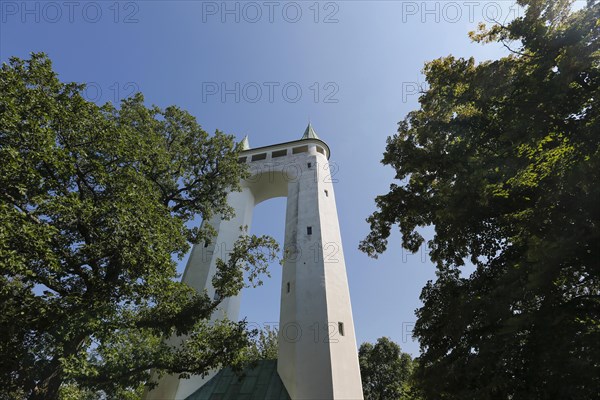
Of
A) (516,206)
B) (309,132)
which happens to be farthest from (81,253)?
(309,132)

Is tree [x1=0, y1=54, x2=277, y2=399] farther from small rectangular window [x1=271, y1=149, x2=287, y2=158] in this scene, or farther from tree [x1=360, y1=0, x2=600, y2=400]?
small rectangular window [x1=271, y1=149, x2=287, y2=158]

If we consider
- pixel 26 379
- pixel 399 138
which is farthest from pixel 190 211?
pixel 399 138

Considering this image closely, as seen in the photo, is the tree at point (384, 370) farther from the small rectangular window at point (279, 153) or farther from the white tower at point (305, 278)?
the small rectangular window at point (279, 153)

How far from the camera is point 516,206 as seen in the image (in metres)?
10.2

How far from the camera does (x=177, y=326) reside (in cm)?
1167

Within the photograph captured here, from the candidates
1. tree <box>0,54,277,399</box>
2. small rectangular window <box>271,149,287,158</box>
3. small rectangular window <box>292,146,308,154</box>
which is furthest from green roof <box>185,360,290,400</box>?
small rectangular window <box>292,146,308,154</box>

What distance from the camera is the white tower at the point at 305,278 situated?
15641 mm

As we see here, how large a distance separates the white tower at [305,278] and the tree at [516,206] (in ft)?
20.3

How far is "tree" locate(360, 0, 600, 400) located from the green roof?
847cm

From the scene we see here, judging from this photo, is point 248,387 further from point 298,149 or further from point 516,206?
point 298,149

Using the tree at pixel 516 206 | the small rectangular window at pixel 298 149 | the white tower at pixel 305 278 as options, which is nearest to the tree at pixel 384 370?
the white tower at pixel 305 278

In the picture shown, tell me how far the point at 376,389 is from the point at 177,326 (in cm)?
2345

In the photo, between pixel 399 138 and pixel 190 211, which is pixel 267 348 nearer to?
pixel 190 211

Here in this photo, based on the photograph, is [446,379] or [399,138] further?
[399,138]
